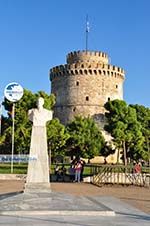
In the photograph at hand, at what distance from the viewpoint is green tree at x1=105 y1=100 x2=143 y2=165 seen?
4983cm

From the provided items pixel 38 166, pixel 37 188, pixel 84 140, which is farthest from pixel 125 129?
pixel 37 188

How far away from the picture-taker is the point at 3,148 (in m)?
40.8

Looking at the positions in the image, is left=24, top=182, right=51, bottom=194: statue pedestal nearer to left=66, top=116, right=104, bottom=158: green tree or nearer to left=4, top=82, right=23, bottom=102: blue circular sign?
left=4, top=82, right=23, bottom=102: blue circular sign

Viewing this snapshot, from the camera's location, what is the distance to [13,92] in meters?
29.3

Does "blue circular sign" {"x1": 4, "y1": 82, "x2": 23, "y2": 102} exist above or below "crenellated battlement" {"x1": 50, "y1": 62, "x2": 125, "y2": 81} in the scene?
below

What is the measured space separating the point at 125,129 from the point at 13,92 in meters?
24.1

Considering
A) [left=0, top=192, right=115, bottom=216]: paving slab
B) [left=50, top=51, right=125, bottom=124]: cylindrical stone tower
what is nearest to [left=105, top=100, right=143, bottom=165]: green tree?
[left=50, top=51, right=125, bottom=124]: cylindrical stone tower

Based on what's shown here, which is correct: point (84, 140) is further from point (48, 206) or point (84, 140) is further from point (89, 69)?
point (48, 206)

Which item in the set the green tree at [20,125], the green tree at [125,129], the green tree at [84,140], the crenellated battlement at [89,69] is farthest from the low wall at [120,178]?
the crenellated battlement at [89,69]

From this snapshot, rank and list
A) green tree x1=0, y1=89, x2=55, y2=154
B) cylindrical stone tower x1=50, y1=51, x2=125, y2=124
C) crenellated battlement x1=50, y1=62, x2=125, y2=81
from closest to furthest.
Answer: green tree x1=0, y1=89, x2=55, y2=154
cylindrical stone tower x1=50, y1=51, x2=125, y2=124
crenellated battlement x1=50, y1=62, x2=125, y2=81

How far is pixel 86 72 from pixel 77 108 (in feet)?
18.9

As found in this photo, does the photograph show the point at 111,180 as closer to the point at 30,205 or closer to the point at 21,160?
the point at 21,160

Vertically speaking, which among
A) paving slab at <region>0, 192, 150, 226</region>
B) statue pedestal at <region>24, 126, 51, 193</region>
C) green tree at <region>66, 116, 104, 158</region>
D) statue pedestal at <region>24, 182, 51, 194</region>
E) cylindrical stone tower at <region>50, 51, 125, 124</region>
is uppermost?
cylindrical stone tower at <region>50, 51, 125, 124</region>

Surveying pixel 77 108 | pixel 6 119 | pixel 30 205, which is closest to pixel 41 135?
pixel 30 205
